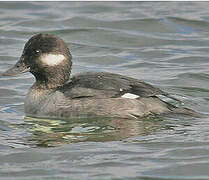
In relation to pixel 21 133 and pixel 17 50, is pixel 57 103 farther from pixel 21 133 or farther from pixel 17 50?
pixel 17 50

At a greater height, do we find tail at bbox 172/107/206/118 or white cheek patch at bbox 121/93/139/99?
white cheek patch at bbox 121/93/139/99

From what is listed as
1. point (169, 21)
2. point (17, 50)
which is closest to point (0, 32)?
point (17, 50)

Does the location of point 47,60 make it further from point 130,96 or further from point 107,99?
point 130,96

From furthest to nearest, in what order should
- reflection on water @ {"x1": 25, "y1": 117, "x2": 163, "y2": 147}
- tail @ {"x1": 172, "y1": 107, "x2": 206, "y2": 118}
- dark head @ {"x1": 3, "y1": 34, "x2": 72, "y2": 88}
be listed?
dark head @ {"x1": 3, "y1": 34, "x2": 72, "y2": 88} → tail @ {"x1": 172, "y1": 107, "x2": 206, "y2": 118} → reflection on water @ {"x1": 25, "y1": 117, "x2": 163, "y2": 147}

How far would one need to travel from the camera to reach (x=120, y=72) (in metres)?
12.5

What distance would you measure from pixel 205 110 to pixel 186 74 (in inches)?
89.6

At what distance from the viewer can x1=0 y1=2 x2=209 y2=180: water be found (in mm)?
7477

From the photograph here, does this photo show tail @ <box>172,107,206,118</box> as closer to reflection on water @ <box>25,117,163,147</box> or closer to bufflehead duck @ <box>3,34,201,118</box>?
bufflehead duck @ <box>3,34,201,118</box>

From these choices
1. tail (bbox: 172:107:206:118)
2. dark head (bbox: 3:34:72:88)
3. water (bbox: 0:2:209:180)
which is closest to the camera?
water (bbox: 0:2:209:180)

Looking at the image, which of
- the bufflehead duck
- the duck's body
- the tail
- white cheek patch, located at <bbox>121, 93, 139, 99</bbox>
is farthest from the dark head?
the tail

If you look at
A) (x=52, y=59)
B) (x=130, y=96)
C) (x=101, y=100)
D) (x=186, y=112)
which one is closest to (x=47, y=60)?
(x=52, y=59)

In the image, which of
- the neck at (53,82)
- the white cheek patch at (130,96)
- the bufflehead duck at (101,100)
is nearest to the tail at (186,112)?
the bufflehead duck at (101,100)

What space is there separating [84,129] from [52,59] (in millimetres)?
1452

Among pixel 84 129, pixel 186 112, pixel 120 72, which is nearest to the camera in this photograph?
pixel 84 129
